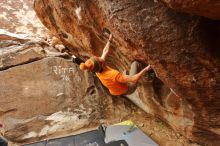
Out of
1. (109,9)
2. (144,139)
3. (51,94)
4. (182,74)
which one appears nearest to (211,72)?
(182,74)

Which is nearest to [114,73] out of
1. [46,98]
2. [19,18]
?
[46,98]

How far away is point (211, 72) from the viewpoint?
4.07 metres

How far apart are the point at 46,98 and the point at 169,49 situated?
14.8 feet

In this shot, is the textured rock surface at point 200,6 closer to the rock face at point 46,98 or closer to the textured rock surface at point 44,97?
the rock face at point 46,98

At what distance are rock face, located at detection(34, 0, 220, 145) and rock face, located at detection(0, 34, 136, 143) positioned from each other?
175cm

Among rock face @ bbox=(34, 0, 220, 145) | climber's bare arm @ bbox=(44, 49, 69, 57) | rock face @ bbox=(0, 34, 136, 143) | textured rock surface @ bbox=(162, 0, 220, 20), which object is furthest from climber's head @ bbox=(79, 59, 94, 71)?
climber's bare arm @ bbox=(44, 49, 69, 57)

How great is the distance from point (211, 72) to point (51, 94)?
463 centimetres

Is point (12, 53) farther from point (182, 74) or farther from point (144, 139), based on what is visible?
point (182, 74)

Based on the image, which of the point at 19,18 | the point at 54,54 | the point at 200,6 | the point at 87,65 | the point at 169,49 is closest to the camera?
the point at 200,6

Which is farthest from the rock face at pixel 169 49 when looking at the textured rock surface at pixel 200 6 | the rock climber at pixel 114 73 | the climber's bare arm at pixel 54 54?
the climber's bare arm at pixel 54 54

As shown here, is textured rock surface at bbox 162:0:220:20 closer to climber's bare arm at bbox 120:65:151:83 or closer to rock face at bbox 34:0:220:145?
rock face at bbox 34:0:220:145

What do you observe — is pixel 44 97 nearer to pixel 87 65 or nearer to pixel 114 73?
pixel 114 73

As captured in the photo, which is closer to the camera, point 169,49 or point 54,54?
point 169,49

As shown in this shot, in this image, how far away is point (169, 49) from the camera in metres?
3.93
